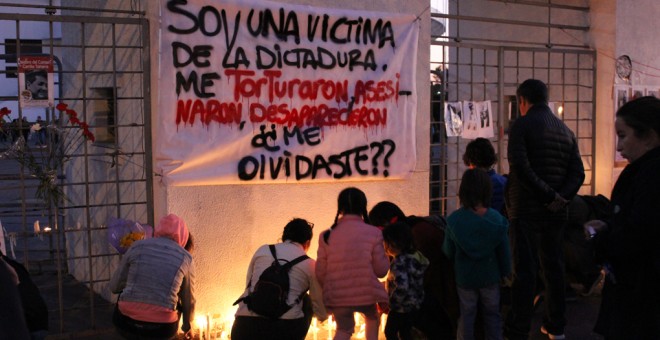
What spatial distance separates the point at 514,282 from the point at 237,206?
241cm

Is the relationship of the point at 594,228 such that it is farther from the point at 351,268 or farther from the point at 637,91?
the point at 637,91

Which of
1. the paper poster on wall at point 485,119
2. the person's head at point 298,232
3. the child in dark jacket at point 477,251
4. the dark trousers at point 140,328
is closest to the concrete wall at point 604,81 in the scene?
the paper poster on wall at point 485,119

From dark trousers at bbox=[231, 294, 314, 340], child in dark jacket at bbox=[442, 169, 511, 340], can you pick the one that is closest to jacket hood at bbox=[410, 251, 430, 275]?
child in dark jacket at bbox=[442, 169, 511, 340]

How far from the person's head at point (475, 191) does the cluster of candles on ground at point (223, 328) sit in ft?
5.27

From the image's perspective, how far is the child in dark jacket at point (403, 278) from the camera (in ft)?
17.3

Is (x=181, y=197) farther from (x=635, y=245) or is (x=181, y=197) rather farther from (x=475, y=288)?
(x=635, y=245)

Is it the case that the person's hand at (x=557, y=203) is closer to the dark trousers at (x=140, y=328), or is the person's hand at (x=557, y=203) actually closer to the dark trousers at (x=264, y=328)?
the dark trousers at (x=264, y=328)

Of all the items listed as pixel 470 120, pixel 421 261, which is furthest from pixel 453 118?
pixel 421 261

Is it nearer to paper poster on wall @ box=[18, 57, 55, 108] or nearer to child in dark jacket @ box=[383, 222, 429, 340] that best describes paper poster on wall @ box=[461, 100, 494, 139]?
child in dark jacket @ box=[383, 222, 429, 340]

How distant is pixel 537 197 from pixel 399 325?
1.66 meters

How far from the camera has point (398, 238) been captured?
5266mm

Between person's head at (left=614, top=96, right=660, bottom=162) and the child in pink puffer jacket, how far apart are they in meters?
2.03

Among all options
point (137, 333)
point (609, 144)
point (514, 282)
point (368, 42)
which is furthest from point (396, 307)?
point (609, 144)

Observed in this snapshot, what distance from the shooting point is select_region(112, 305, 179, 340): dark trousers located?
4.95 metres
